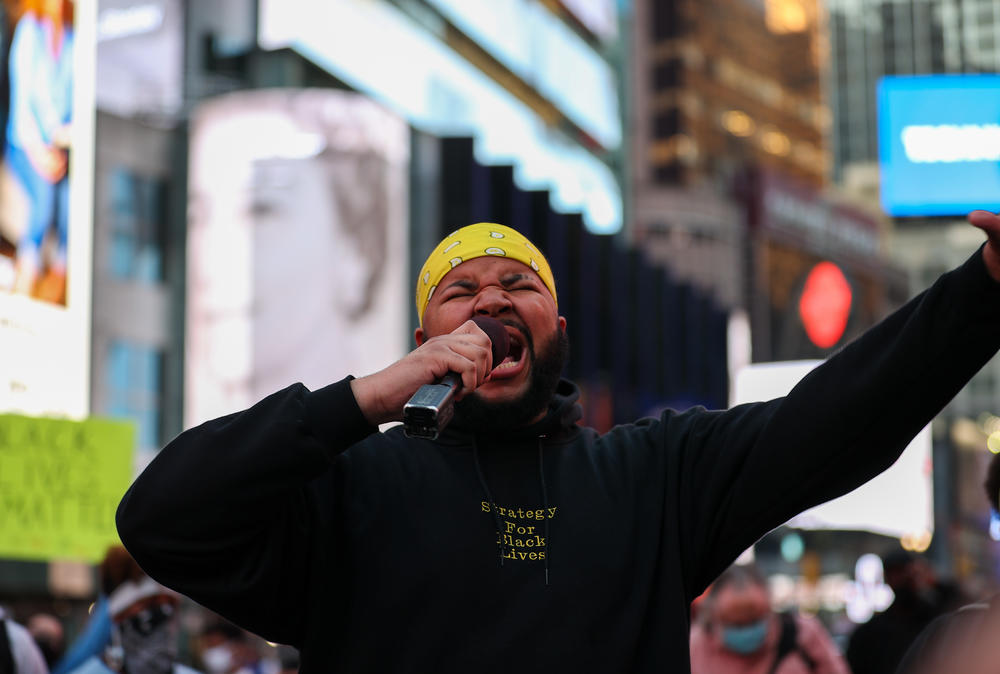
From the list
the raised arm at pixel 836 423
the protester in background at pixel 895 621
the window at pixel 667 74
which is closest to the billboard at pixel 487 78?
the protester in background at pixel 895 621

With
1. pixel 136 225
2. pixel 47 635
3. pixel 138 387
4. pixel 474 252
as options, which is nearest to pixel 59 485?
pixel 47 635

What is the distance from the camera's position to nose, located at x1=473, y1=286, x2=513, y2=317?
2.95 metres

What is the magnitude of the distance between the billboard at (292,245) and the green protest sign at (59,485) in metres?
22.1

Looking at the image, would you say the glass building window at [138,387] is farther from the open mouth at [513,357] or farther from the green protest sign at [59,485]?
the open mouth at [513,357]

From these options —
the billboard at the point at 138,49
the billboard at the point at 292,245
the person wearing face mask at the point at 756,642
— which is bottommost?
the person wearing face mask at the point at 756,642

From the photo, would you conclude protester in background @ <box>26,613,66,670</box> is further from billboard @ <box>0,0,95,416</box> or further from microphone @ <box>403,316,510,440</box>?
microphone @ <box>403,316,510,440</box>

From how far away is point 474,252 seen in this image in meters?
3.06

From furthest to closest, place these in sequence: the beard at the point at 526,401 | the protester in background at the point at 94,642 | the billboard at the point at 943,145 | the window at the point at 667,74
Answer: the window at the point at 667,74
the billboard at the point at 943,145
the protester in background at the point at 94,642
the beard at the point at 526,401

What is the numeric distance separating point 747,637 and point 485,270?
372 cm

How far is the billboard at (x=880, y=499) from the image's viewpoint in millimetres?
6844

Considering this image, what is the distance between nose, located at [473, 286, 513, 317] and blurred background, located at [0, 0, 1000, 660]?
1832mm

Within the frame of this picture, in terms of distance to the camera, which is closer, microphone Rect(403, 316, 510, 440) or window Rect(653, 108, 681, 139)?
microphone Rect(403, 316, 510, 440)

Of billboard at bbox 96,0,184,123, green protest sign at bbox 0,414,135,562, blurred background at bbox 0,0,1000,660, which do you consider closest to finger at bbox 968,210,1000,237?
blurred background at bbox 0,0,1000,660

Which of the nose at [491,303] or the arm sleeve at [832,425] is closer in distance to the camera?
the arm sleeve at [832,425]
